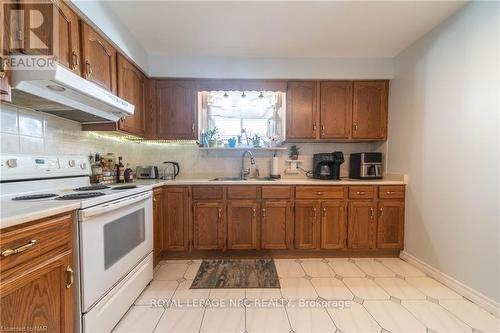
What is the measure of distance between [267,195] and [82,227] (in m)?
1.73

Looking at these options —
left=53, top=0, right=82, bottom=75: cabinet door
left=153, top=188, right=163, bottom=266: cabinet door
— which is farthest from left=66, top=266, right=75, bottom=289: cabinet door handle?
left=53, top=0, right=82, bottom=75: cabinet door

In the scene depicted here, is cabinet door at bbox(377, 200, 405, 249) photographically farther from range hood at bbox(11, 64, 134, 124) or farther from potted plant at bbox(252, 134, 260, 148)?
range hood at bbox(11, 64, 134, 124)

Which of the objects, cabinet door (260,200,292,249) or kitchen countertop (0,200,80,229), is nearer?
kitchen countertop (0,200,80,229)

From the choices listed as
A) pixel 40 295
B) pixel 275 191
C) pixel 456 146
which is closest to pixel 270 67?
pixel 275 191

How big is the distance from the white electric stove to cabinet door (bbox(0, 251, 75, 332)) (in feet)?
0.24

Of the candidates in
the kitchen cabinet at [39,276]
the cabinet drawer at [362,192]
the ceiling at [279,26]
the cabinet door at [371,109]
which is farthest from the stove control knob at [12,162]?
the cabinet door at [371,109]

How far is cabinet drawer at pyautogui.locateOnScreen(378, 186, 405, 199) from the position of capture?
2.53 meters

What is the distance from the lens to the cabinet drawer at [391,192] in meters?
2.53

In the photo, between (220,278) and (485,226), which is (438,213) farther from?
(220,278)

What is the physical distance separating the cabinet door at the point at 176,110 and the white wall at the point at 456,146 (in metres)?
2.52

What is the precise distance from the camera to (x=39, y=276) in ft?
3.09

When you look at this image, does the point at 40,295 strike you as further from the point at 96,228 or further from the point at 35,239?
the point at 96,228

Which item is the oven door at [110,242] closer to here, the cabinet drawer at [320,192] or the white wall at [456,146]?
the cabinet drawer at [320,192]

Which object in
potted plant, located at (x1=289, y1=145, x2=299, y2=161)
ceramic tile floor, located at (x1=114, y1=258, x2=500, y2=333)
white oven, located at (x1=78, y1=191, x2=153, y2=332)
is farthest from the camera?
potted plant, located at (x1=289, y1=145, x2=299, y2=161)
